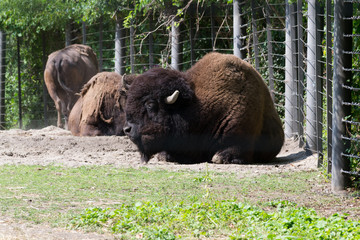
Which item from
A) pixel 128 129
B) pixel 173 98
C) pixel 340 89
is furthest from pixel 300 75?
pixel 340 89

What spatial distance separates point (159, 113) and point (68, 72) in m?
6.95

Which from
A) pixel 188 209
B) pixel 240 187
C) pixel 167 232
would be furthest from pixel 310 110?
pixel 167 232

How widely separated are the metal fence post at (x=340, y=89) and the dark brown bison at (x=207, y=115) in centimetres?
264

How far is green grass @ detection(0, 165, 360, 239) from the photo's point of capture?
15.0ft

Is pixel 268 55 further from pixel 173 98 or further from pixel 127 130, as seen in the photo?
pixel 127 130

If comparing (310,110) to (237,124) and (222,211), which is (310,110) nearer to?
(237,124)

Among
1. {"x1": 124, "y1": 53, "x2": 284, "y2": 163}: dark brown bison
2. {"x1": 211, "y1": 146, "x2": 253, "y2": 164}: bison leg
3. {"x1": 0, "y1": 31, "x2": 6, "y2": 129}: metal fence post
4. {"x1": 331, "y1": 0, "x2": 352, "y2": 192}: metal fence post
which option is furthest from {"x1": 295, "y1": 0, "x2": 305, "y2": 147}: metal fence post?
{"x1": 0, "y1": 31, "x2": 6, "y2": 129}: metal fence post

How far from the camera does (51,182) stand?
7.18 m

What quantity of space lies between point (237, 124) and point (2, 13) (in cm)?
1151

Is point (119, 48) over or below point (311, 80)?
over

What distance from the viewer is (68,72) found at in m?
15.8

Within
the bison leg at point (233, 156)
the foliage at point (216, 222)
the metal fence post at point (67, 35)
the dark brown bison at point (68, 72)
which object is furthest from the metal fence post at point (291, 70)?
the metal fence post at point (67, 35)

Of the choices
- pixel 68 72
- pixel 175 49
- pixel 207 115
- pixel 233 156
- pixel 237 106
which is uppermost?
pixel 175 49

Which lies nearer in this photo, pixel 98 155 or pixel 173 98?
pixel 173 98
